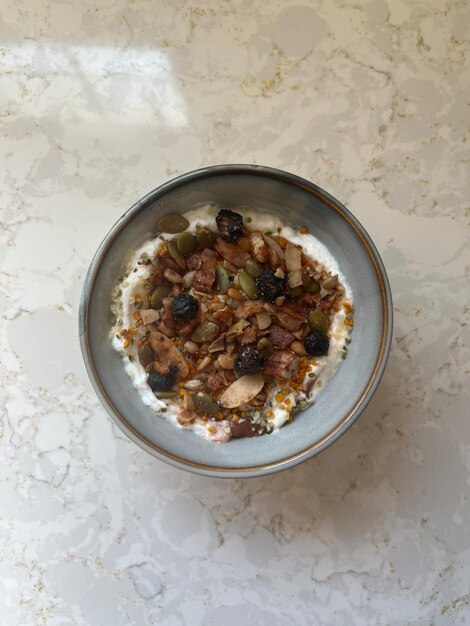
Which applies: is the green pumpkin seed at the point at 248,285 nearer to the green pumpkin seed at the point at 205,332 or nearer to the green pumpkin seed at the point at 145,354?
the green pumpkin seed at the point at 205,332

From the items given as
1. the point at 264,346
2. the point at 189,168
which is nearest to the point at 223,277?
the point at 264,346

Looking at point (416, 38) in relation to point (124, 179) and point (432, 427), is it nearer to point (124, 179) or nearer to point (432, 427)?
point (124, 179)

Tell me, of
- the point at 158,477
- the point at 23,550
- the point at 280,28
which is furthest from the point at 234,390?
the point at 280,28

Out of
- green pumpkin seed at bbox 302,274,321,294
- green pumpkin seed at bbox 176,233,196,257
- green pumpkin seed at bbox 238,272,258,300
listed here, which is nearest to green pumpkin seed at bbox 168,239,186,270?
green pumpkin seed at bbox 176,233,196,257

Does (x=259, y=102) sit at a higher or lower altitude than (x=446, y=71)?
lower

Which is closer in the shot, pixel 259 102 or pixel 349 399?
pixel 349 399

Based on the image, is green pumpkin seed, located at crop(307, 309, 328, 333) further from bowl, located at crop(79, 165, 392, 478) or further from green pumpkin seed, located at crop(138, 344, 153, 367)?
green pumpkin seed, located at crop(138, 344, 153, 367)
